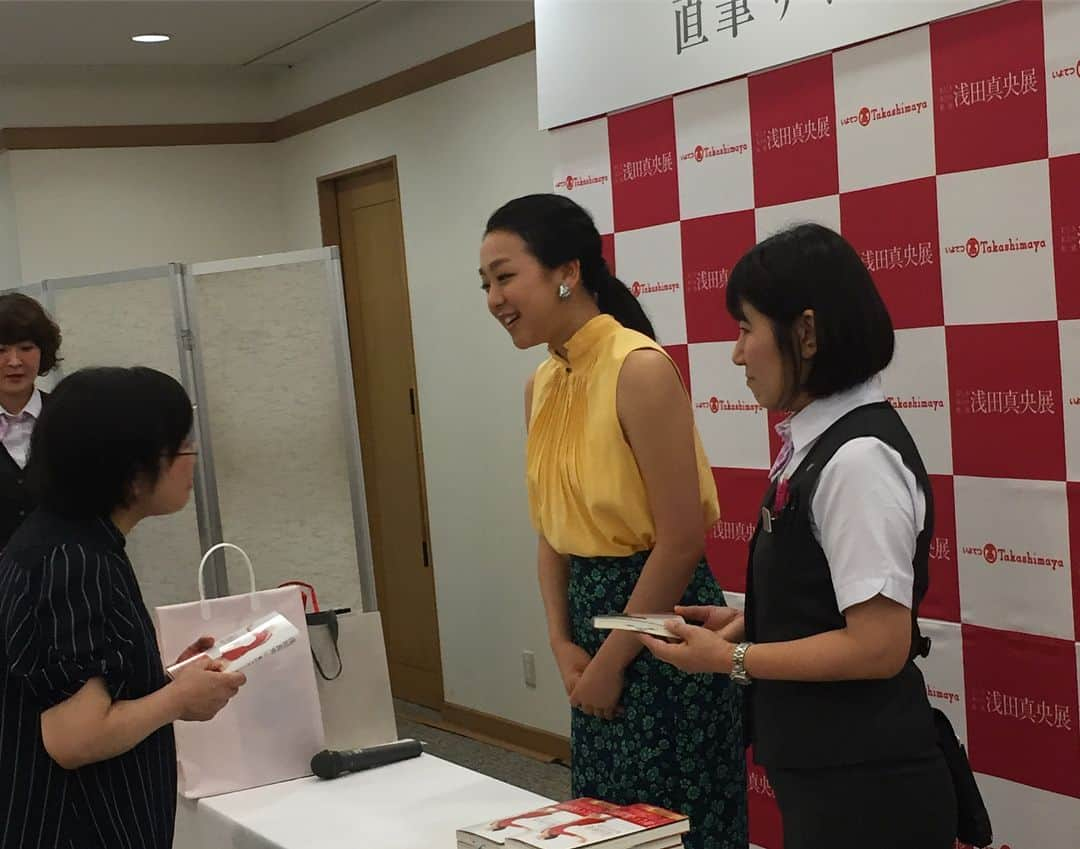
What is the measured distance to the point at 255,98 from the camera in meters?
6.30

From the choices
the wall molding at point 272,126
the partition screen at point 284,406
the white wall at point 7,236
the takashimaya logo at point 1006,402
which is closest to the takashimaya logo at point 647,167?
the takashimaya logo at point 1006,402

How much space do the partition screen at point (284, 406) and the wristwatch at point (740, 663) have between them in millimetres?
2524

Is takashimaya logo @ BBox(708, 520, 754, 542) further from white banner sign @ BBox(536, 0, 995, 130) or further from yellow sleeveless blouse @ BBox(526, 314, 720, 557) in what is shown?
white banner sign @ BBox(536, 0, 995, 130)

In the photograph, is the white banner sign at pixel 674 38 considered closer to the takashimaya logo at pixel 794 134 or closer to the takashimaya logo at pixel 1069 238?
the takashimaya logo at pixel 794 134

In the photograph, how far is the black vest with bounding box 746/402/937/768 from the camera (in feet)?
5.32

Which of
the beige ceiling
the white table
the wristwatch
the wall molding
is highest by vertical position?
the beige ceiling

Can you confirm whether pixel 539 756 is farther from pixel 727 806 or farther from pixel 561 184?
pixel 727 806

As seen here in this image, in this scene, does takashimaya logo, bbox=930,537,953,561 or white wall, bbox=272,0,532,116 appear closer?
takashimaya logo, bbox=930,537,953,561

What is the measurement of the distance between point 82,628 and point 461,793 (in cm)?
79

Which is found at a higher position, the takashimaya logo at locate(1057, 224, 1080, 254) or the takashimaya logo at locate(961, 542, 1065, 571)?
the takashimaya logo at locate(1057, 224, 1080, 254)

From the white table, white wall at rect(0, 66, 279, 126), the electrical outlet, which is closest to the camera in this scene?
the white table

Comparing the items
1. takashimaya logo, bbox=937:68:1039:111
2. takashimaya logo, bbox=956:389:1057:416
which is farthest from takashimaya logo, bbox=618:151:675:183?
takashimaya logo, bbox=956:389:1057:416

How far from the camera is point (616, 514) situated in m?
1.98

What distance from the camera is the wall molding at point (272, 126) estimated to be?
4793 mm
